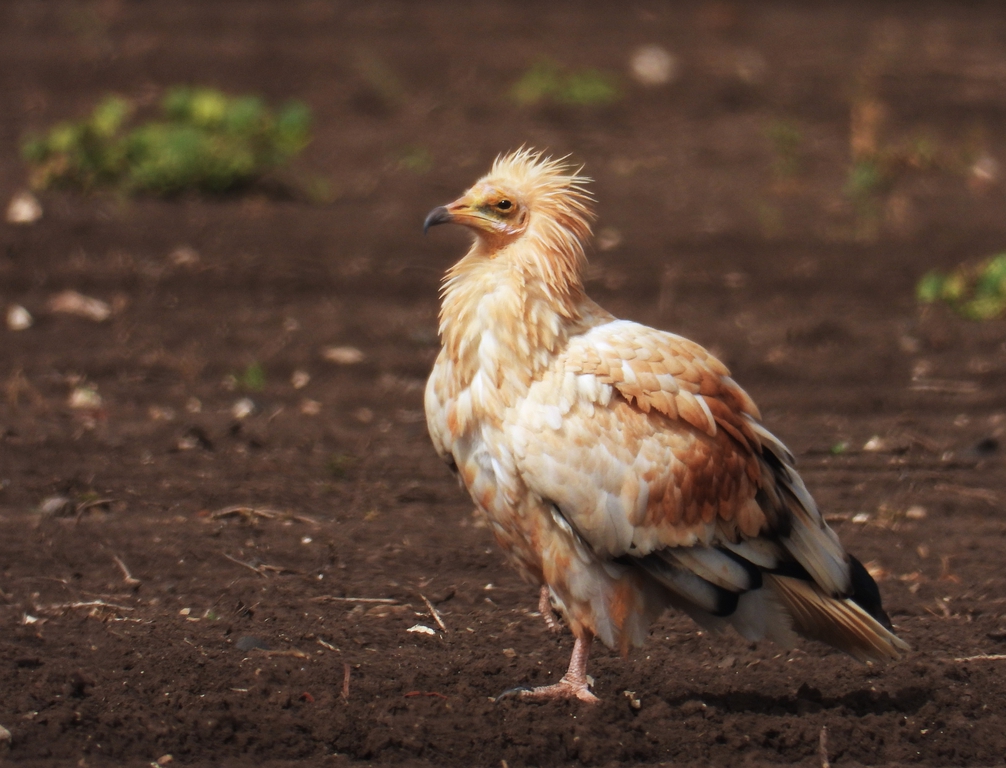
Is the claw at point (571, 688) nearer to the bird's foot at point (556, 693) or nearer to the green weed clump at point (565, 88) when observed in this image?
the bird's foot at point (556, 693)

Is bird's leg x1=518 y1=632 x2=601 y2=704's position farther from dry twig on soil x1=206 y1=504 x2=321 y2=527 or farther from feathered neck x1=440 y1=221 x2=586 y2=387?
dry twig on soil x1=206 y1=504 x2=321 y2=527

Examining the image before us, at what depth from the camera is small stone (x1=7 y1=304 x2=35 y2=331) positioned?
7.06 meters

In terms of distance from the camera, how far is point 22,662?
3938 mm

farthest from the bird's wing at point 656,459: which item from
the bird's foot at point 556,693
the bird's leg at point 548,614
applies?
the bird's leg at point 548,614

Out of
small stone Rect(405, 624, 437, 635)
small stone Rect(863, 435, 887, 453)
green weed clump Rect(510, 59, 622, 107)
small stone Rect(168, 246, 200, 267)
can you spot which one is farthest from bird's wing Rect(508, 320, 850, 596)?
green weed clump Rect(510, 59, 622, 107)

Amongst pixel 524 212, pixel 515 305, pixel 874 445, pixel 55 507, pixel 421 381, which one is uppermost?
pixel 524 212

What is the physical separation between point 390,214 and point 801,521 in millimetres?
5276

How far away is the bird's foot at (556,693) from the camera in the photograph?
394 centimetres

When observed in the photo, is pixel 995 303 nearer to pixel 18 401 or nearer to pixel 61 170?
pixel 18 401

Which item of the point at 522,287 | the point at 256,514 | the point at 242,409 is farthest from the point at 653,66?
the point at 522,287

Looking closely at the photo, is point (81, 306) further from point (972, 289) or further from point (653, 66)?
point (653, 66)

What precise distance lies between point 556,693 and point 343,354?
333 cm

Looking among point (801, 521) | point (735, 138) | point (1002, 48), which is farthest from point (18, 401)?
point (1002, 48)

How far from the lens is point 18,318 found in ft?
23.4
